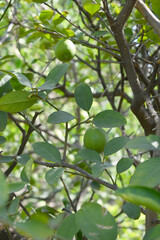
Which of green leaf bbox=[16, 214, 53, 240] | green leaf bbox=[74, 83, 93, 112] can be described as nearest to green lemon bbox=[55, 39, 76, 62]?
green leaf bbox=[74, 83, 93, 112]

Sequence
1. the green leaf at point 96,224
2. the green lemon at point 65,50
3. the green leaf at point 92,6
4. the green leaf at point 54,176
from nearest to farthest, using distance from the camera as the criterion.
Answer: the green leaf at point 96,224, the green leaf at point 54,176, the green leaf at point 92,6, the green lemon at point 65,50

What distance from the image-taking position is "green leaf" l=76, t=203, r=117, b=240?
433 mm

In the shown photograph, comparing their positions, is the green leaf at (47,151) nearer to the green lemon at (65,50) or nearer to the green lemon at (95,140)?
the green lemon at (95,140)

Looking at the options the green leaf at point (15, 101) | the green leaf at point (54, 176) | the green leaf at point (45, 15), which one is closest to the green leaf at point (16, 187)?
the green leaf at point (54, 176)

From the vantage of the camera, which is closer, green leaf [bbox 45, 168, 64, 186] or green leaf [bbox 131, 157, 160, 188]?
green leaf [bbox 131, 157, 160, 188]

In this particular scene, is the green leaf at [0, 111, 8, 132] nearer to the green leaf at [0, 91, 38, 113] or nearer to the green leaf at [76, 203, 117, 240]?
the green leaf at [0, 91, 38, 113]

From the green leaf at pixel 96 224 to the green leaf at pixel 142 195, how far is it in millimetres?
103

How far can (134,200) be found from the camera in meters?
0.36

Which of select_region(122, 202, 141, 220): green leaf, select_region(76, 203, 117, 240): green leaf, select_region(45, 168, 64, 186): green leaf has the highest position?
select_region(45, 168, 64, 186): green leaf

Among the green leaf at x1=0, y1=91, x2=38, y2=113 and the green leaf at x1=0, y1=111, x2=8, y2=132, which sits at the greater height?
the green leaf at x1=0, y1=91, x2=38, y2=113

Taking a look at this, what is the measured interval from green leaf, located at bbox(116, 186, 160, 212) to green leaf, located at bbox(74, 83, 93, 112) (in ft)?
1.23

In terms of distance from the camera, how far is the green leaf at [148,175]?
1.26ft

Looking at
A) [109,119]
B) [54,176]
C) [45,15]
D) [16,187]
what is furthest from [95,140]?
[45,15]

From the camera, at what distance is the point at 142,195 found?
35cm
